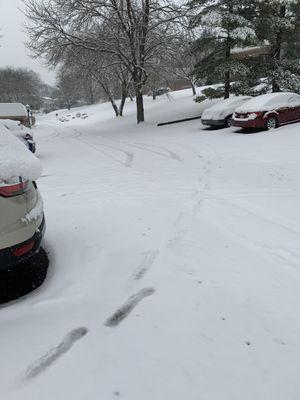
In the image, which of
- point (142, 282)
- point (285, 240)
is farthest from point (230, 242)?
point (142, 282)

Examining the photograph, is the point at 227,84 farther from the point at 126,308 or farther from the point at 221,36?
the point at 126,308

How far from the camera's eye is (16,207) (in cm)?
342

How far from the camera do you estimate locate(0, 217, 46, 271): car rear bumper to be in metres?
3.33

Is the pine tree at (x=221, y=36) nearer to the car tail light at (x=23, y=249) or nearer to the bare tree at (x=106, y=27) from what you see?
the bare tree at (x=106, y=27)

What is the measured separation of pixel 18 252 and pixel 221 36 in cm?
1934

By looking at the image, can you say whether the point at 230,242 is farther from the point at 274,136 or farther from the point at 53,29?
the point at 53,29

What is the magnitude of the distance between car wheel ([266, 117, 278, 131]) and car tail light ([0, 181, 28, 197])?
1279 cm

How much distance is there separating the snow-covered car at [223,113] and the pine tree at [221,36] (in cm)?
328

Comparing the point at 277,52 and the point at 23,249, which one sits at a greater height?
the point at 277,52

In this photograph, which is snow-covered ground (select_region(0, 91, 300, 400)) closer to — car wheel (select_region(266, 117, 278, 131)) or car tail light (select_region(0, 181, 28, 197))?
car tail light (select_region(0, 181, 28, 197))

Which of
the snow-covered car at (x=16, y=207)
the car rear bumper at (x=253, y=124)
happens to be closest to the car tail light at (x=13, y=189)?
the snow-covered car at (x=16, y=207)

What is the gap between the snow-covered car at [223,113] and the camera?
16.7 meters

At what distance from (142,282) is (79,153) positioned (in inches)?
433

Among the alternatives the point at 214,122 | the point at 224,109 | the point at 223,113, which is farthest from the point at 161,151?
the point at 224,109
